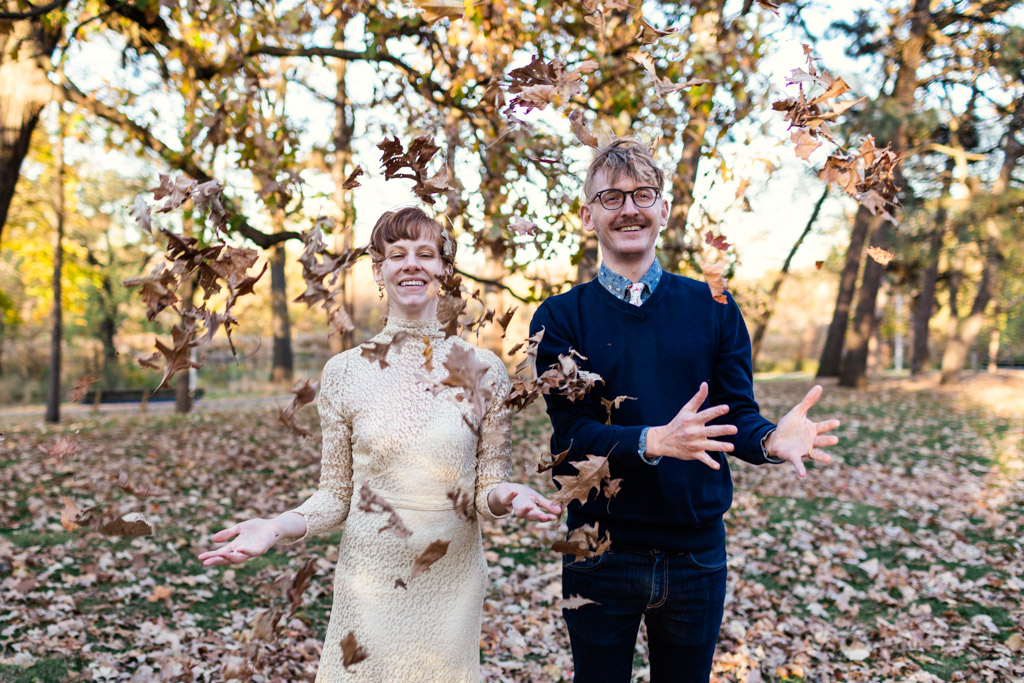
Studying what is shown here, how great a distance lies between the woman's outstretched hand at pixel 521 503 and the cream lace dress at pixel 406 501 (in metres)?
0.05

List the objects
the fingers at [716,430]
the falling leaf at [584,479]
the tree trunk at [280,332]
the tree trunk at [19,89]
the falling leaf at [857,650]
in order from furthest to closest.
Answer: the tree trunk at [280,332], the tree trunk at [19,89], the falling leaf at [857,650], the falling leaf at [584,479], the fingers at [716,430]

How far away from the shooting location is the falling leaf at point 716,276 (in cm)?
215

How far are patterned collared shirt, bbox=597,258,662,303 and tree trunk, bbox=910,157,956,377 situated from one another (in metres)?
13.7

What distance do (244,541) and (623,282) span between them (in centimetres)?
140

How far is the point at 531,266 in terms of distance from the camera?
5.55m

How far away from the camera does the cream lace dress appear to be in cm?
204

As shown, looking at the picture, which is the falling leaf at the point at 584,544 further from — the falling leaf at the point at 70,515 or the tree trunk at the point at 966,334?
the tree trunk at the point at 966,334

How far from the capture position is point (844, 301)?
1833 cm

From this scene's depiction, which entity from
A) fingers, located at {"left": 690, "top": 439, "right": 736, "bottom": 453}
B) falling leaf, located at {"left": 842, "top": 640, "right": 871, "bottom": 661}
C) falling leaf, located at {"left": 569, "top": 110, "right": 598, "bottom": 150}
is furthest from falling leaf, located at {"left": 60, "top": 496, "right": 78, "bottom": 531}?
falling leaf, located at {"left": 842, "top": 640, "right": 871, "bottom": 661}

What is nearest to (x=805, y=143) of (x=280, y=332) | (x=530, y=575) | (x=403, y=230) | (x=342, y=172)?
(x=403, y=230)

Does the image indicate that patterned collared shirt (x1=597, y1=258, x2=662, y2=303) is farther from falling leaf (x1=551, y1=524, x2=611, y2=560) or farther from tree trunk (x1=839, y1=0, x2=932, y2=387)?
tree trunk (x1=839, y1=0, x2=932, y2=387)

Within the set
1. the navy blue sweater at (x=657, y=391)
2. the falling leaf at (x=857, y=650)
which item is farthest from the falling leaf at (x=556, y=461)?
the falling leaf at (x=857, y=650)

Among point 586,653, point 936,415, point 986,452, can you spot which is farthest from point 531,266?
point 936,415

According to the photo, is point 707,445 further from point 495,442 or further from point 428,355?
point 428,355
